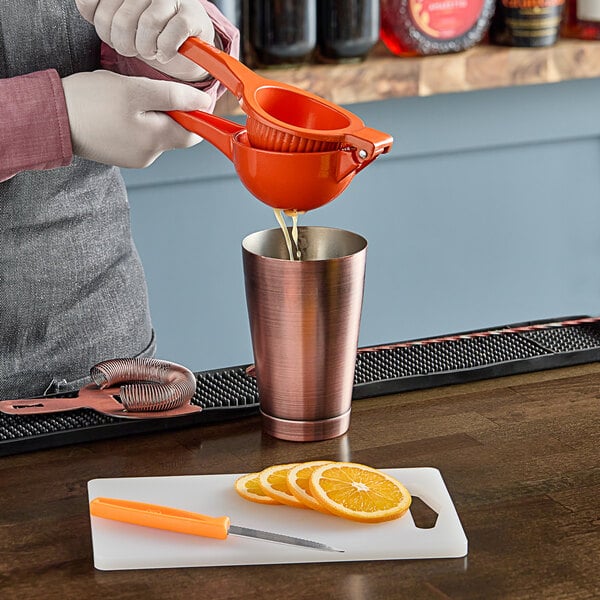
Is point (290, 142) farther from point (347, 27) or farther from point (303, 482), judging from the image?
point (347, 27)

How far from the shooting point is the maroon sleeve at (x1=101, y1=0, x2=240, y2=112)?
3.79ft

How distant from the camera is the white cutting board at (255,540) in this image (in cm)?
76

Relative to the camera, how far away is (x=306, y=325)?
0.92m

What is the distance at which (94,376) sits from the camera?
0.99 meters

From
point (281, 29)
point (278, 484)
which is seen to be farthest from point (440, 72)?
point (278, 484)

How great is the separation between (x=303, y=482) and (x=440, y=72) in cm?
116

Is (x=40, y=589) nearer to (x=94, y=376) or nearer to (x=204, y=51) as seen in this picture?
(x=94, y=376)

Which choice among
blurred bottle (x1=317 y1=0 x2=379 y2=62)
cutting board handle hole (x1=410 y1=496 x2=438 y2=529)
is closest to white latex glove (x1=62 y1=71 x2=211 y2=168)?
cutting board handle hole (x1=410 y1=496 x2=438 y2=529)

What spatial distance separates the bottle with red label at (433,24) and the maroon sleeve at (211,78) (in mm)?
686

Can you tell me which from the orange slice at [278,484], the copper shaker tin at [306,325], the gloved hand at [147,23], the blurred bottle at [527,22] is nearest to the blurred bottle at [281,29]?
the blurred bottle at [527,22]

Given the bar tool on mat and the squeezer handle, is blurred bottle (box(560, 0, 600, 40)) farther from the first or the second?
the bar tool on mat

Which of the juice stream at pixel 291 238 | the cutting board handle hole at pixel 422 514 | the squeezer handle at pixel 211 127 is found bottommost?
the cutting board handle hole at pixel 422 514

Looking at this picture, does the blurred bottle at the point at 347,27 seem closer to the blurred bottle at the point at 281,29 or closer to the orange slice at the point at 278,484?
the blurred bottle at the point at 281,29

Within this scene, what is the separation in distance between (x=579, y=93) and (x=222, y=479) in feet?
4.95
